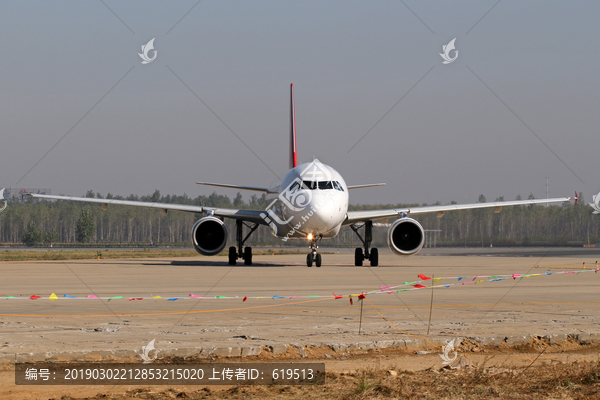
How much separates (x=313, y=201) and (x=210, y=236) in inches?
231

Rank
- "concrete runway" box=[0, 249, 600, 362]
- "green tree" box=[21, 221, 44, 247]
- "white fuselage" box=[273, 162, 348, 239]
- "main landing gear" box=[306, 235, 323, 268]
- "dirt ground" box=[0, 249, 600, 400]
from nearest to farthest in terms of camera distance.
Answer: "dirt ground" box=[0, 249, 600, 400], "concrete runway" box=[0, 249, 600, 362], "white fuselage" box=[273, 162, 348, 239], "main landing gear" box=[306, 235, 323, 268], "green tree" box=[21, 221, 44, 247]

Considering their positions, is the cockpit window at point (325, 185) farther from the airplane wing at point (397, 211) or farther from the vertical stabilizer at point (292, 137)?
the vertical stabilizer at point (292, 137)

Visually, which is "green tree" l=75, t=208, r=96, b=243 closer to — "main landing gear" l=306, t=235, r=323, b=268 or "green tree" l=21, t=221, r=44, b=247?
"green tree" l=21, t=221, r=44, b=247

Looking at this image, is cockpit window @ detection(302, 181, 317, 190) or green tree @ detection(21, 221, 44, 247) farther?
green tree @ detection(21, 221, 44, 247)

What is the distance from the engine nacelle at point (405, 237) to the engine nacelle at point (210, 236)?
7.16 m

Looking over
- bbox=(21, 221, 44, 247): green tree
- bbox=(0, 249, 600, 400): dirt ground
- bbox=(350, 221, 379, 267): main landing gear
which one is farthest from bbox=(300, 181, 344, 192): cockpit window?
bbox=(21, 221, 44, 247): green tree

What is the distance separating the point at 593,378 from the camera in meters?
6.53

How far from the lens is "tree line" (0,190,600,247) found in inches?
3652

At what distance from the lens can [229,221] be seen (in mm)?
79000

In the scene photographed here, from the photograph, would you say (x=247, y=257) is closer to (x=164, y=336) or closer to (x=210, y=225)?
(x=210, y=225)

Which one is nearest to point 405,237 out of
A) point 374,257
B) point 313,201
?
point 374,257

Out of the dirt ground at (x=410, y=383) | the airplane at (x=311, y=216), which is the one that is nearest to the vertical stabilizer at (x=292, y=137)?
the airplane at (x=311, y=216)

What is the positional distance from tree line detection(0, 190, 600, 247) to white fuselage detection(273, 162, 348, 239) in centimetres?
5092

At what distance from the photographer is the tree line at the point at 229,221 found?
9275cm
